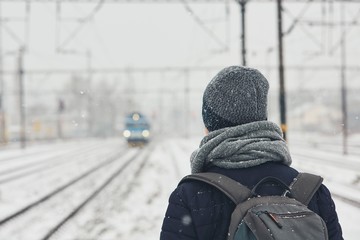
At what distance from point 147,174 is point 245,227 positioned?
15.5m

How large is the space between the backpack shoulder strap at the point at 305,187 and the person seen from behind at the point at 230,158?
0.13 feet

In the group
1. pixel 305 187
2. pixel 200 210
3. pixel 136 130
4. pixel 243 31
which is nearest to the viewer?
pixel 200 210

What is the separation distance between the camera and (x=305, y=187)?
171 centimetres

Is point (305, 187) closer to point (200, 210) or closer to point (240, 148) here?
point (240, 148)

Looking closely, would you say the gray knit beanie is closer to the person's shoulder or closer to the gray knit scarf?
the gray knit scarf

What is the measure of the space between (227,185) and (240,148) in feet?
0.59

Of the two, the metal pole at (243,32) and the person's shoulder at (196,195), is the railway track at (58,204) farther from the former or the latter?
the person's shoulder at (196,195)

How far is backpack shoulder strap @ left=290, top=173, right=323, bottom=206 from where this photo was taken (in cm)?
168

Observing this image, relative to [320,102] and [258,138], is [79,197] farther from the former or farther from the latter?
[320,102]

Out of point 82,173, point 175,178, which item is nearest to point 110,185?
point 175,178

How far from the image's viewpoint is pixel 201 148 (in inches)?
69.4

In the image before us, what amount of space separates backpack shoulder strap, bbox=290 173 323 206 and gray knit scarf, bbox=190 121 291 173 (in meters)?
0.11

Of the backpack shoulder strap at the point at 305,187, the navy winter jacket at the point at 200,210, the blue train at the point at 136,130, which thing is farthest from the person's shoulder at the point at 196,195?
the blue train at the point at 136,130

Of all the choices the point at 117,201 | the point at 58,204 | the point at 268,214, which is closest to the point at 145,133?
the point at 117,201
